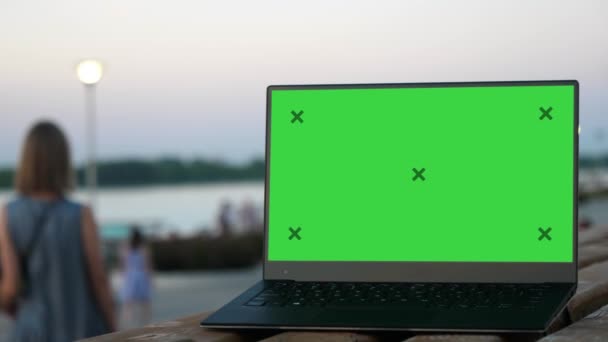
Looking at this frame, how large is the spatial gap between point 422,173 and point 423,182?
18 millimetres

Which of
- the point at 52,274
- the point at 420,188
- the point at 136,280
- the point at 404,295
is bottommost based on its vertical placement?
the point at 136,280

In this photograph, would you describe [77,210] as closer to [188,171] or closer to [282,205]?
[282,205]

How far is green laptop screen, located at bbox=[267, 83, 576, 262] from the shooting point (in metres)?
1.98

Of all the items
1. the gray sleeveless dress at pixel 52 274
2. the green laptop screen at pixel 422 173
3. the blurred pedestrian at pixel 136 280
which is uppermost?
the green laptop screen at pixel 422 173

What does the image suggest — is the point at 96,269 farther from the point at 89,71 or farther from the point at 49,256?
the point at 89,71

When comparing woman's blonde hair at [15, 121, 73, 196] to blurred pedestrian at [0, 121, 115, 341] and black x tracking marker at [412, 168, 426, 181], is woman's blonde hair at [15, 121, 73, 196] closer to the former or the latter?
blurred pedestrian at [0, 121, 115, 341]

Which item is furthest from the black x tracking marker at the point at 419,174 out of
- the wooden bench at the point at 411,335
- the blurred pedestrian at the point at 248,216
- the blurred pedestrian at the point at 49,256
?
the blurred pedestrian at the point at 248,216

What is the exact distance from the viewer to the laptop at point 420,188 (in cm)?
197

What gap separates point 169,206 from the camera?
173 ft

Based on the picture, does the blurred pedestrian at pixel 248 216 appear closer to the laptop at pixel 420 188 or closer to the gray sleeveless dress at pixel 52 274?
the gray sleeveless dress at pixel 52 274

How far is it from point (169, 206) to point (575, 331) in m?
51.7

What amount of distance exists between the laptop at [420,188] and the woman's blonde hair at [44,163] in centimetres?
288

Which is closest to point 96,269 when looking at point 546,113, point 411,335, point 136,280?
point 546,113

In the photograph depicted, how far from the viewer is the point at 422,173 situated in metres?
2.05
